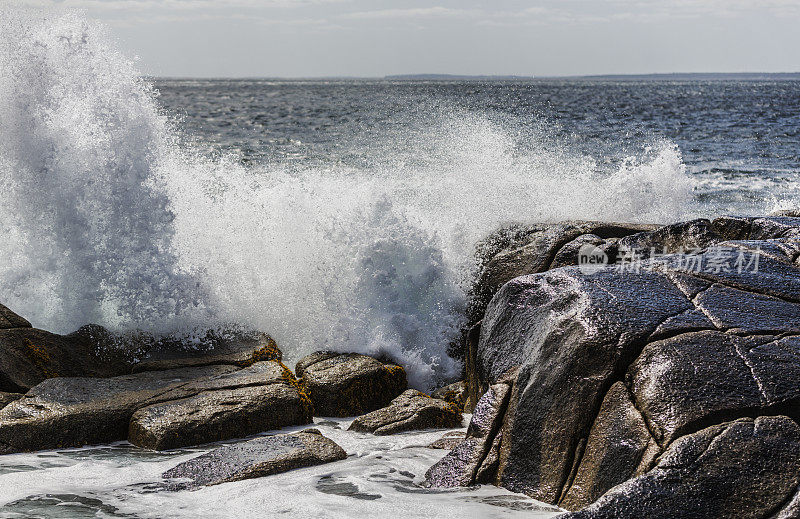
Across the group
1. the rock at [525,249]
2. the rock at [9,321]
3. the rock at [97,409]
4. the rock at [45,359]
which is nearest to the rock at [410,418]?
the rock at [97,409]

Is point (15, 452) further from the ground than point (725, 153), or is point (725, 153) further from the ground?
point (725, 153)

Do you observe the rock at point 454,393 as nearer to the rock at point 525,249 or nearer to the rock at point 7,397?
the rock at point 525,249

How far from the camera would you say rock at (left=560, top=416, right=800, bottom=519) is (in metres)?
2.57

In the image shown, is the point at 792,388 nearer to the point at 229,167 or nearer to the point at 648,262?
the point at 648,262

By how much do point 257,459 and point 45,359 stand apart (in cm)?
222

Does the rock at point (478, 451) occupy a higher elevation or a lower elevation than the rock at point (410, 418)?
higher

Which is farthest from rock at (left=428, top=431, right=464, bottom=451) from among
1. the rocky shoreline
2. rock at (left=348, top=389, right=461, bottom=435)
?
rock at (left=348, top=389, right=461, bottom=435)

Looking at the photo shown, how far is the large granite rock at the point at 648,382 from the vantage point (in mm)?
2715

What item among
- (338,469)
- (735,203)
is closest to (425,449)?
(338,469)

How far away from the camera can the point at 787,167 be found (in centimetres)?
1553

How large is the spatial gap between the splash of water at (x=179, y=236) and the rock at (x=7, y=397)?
145 centimetres

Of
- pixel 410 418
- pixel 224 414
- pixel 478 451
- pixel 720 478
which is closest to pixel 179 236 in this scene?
pixel 224 414

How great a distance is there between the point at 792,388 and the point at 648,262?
123 cm
